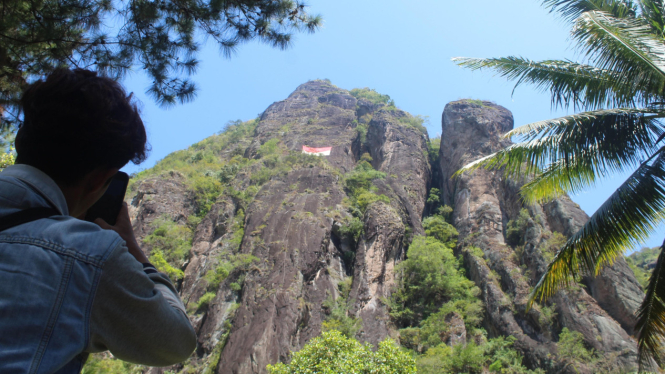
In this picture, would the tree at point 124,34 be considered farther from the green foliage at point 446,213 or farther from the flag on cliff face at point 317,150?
the flag on cliff face at point 317,150

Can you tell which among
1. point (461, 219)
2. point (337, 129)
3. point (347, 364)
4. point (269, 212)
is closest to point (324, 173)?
point (269, 212)

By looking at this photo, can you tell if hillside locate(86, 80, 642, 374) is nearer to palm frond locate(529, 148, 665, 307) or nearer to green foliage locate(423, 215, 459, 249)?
green foliage locate(423, 215, 459, 249)

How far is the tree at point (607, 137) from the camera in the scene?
5.44 metres

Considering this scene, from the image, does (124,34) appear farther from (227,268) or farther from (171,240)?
(171,240)

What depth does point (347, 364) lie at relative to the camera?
514 inches

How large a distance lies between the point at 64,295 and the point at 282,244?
23226mm

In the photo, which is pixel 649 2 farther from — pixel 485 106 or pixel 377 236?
pixel 485 106

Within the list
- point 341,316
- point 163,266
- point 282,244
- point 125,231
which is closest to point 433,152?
point 282,244

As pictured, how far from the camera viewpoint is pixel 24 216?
103 cm

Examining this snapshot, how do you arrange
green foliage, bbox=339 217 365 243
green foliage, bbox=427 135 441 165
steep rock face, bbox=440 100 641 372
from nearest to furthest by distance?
steep rock face, bbox=440 100 641 372
green foliage, bbox=339 217 365 243
green foliage, bbox=427 135 441 165

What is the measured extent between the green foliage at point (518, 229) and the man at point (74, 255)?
28.8 meters

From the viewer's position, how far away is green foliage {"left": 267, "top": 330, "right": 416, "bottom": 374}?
13078 mm

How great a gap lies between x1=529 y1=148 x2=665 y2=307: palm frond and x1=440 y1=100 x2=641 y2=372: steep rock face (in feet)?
44.5

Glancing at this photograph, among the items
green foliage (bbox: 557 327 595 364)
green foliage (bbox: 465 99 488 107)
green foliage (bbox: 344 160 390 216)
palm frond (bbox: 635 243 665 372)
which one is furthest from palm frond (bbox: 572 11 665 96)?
green foliage (bbox: 465 99 488 107)
